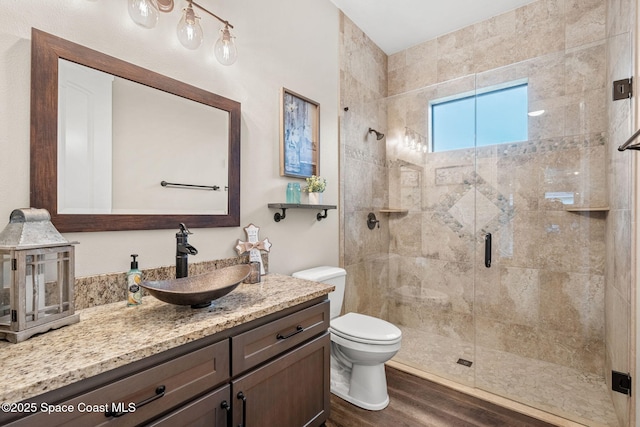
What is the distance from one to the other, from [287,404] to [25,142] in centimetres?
A: 147

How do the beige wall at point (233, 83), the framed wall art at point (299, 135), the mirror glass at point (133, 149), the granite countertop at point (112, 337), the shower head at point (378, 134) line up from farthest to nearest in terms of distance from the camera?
the shower head at point (378, 134) < the framed wall art at point (299, 135) < the mirror glass at point (133, 149) < the beige wall at point (233, 83) < the granite countertop at point (112, 337)

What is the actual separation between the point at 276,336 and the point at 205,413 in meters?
0.37

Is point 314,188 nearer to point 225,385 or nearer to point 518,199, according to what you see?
point 225,385

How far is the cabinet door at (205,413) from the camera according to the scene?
93 centimetres

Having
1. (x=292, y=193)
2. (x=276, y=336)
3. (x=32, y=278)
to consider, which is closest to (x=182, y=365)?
(x=276, y=336)

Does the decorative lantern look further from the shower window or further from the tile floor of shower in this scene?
the shower window

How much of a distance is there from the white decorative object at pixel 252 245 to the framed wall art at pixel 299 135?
18.1 inches

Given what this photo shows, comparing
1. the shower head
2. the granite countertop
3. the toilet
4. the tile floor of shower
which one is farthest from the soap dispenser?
the shower head

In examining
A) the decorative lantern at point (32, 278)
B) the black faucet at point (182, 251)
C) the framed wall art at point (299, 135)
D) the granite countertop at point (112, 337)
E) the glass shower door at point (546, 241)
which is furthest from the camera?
the glass shower door at point (546, 241)

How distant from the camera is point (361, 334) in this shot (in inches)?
74.0

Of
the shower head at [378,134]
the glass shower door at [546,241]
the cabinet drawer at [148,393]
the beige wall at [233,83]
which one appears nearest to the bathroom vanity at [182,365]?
the cabinet drawer at [148,393]

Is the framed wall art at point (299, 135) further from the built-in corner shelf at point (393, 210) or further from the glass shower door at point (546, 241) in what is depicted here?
the glass shower door at point (546, 241)

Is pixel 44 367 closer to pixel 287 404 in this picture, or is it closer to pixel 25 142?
pixel 25 142

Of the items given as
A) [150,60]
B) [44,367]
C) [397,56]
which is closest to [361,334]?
[44,367]
